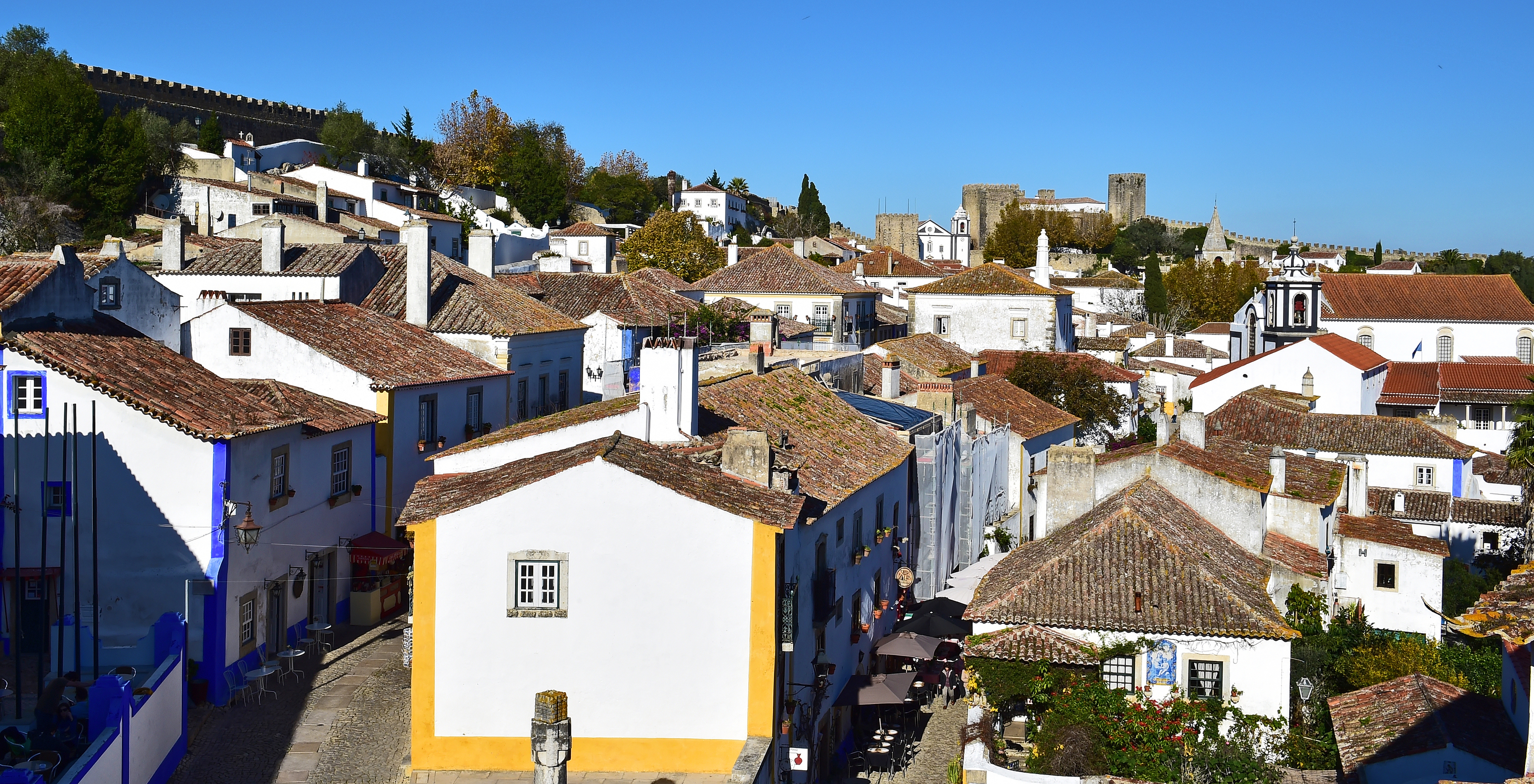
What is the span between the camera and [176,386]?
21.7 metres

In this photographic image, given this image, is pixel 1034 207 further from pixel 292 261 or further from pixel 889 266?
pixel 292 261

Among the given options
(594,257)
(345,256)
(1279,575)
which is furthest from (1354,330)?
(345,256)

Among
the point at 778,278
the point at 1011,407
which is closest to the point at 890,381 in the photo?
the point at 1011,407

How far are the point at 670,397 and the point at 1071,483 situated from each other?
10535 mm

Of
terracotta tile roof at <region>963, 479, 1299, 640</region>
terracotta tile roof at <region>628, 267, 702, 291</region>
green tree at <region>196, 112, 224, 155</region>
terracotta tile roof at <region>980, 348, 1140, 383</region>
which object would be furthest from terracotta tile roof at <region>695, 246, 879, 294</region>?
terracotta tile roof at <region>963, 479, 1299, 640</region>

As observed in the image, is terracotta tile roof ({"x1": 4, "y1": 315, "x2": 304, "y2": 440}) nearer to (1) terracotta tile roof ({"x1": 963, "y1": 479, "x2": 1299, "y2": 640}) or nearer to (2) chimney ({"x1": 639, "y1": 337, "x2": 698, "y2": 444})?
(2) chimney ({"x1": 639, "y1": 337, "x2": 698, "y2": 444})

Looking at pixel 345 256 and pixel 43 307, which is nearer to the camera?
pixel 43 307

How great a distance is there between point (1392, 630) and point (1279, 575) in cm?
732

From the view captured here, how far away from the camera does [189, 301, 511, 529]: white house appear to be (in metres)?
26.3

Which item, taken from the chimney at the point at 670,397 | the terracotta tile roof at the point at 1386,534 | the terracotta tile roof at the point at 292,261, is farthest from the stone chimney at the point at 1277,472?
the terracotta tile roof at the point at 292,261

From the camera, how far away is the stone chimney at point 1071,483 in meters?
26.9

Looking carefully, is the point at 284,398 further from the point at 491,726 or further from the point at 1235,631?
the point at 1235,631

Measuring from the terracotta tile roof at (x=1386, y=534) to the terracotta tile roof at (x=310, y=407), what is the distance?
22024 mm

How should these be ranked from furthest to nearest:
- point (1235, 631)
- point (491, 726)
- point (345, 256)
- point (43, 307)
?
point (345, 256) < point (43, 307) < point (1235, 631) < point (491, 726)
